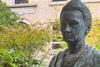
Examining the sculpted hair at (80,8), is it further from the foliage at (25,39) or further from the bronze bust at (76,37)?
the foliage at (25,39)

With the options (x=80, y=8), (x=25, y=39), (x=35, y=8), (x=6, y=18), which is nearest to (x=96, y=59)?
(x=80, y=8)

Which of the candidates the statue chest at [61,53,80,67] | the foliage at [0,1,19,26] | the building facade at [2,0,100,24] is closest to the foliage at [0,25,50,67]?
the foliage at [0,1,19,26]

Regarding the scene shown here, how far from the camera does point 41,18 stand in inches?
1268

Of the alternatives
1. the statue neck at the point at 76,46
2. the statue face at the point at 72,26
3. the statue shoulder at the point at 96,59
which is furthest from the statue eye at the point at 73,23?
the statue shoulder at the point at 96,59

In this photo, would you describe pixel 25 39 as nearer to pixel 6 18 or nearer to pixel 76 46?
pixel 6 18

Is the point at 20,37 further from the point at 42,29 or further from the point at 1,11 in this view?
the point at 1,11

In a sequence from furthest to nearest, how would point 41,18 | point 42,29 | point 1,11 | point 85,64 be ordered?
point 41,18 < point 1,11 < point 42,29 < point 85,64

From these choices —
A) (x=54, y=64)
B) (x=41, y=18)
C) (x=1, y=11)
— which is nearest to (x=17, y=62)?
(x=54, y=64)

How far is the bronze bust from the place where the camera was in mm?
3336

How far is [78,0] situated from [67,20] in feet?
0.55

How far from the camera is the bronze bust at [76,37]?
334 cm

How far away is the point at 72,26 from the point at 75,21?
0.04 metres

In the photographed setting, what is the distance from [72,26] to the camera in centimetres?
337

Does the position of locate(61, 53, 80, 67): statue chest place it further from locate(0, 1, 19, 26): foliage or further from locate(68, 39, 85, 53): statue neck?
locate(0, 1, 19, 26): foliage
